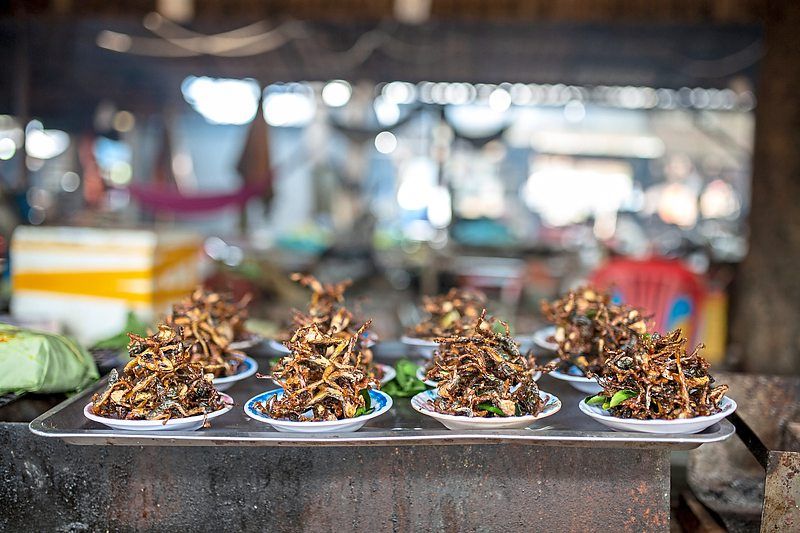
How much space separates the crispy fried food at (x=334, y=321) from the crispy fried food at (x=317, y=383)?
2.7 inches

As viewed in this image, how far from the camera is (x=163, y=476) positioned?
7.68 feet

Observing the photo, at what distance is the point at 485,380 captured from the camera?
2.09m

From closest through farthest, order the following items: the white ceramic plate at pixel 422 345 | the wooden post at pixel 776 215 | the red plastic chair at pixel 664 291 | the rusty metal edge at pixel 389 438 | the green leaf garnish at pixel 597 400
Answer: the rusty metal edge at pixel 389 438 < the green leaf garnish at pixel 597 400 < the white ceramic plate at pixel 422 345 < the wooden post at pixel 776 215 < the red plastic chair at pixel 664 291

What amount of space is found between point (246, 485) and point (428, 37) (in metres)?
5.68

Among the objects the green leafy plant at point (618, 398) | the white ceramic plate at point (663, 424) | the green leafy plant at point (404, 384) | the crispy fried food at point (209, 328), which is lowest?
the green leafy plant at point (404, 384)

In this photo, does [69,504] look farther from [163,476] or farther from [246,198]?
[246,198]

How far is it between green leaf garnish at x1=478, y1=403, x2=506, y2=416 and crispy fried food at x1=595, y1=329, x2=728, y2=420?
32cm

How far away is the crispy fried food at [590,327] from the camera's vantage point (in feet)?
8.02

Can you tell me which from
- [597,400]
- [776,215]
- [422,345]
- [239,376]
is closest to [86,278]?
[239,376]

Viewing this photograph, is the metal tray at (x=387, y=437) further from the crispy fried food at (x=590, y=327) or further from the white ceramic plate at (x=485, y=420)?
the crispy fried food at (x=590, y=327)

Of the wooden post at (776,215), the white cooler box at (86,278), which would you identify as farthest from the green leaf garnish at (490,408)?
the wooden post at (776,215)

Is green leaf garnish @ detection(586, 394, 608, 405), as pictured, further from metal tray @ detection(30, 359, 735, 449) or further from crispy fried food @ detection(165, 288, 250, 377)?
crispy fried food @ detection(165, 288, 250, 377)

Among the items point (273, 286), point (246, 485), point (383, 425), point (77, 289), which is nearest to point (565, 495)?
point (383, 425)

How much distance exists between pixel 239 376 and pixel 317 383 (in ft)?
1.86
